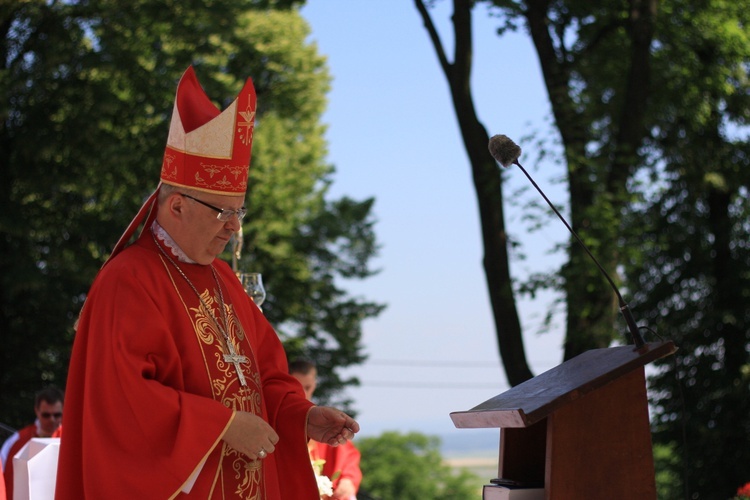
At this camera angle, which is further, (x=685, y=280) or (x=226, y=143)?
(x=685, y=280)

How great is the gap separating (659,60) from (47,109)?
8330 mm

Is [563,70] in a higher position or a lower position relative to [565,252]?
higher

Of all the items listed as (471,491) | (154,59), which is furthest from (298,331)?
(471,491)

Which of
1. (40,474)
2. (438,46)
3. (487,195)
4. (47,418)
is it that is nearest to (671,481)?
(487,195)

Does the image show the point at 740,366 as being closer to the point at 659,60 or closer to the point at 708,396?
the point at 708,396

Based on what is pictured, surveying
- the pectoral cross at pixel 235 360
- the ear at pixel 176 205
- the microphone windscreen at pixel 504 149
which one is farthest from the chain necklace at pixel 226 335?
the microphone windscreen at pixel 504 149

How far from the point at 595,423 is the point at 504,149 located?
0.84m

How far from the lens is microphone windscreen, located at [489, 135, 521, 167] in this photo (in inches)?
124

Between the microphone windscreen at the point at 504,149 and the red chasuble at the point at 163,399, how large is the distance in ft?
3.40

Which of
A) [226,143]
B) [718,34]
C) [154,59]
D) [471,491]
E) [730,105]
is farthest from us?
[471,491]

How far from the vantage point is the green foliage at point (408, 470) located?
40281 mm

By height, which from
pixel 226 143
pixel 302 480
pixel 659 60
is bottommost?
pixel 302 480

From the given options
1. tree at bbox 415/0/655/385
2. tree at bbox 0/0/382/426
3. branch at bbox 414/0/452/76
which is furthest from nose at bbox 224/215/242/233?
tree at bbox 0/0/382/426

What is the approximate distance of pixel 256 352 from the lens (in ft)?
12.1
